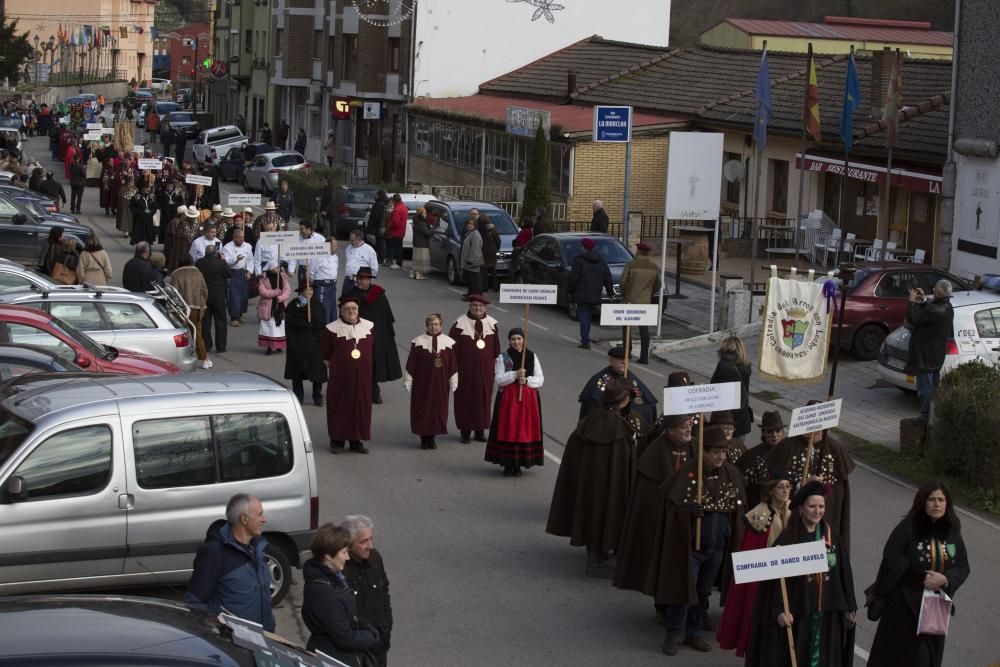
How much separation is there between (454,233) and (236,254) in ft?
26.4

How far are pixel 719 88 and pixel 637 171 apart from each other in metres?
3.65

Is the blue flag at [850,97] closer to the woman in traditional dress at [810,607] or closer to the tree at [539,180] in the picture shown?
the tree at [539,180]

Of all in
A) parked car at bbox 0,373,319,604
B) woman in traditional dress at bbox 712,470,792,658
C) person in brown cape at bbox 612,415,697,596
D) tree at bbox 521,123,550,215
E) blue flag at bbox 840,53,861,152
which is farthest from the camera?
tree at bbox 521,123,550,215

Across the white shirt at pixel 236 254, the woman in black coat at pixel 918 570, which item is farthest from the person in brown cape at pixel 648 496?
the white shirt at pixel 236 254

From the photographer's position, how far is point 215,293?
20.8 m

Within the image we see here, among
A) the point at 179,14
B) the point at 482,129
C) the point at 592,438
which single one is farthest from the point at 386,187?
the point at 179,14

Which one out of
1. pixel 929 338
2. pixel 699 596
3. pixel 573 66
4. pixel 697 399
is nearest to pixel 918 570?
pixel 699 596

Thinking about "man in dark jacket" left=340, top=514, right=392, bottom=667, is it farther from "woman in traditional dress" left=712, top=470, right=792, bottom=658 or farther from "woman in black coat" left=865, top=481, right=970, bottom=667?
"woman in black coat" left=865, top=481, right=970, bottom=667

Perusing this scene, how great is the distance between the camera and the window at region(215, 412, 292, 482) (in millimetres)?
10234

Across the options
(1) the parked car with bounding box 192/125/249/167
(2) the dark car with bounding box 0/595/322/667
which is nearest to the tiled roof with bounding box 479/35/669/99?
(1) the parked car with bounding box 192/125/249/167

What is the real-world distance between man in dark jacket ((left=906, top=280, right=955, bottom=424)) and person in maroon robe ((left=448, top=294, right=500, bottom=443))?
504 cm

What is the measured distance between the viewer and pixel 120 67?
13150 centimetres

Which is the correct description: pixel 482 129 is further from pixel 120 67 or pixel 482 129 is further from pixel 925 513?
pixel 120 67

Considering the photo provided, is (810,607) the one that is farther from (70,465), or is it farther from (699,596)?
(70,465)
